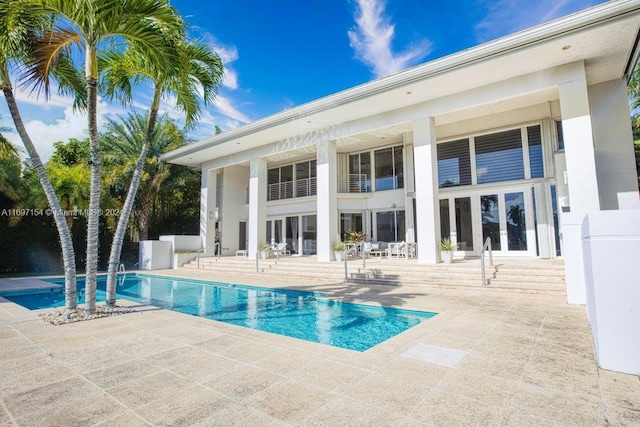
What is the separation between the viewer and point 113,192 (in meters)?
19.1

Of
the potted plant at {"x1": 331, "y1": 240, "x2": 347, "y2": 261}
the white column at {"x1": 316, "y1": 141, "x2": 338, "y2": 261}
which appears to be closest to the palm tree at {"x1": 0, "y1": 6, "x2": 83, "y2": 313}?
the white column at {"x1": 316, "y1": 141, "x2": 338, "y2": 261}

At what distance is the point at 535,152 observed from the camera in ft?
39.4

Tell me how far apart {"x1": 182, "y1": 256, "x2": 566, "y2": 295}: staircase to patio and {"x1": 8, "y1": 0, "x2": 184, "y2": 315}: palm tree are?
23.4ft

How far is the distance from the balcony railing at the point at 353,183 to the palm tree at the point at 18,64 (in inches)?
486

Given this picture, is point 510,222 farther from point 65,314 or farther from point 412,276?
point 65,314

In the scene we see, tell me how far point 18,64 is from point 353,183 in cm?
A: 1326

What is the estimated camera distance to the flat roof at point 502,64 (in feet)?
23.3

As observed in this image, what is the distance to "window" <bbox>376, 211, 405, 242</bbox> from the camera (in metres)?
15.2

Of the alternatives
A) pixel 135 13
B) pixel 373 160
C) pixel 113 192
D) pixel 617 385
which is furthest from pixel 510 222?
pixel 113 192

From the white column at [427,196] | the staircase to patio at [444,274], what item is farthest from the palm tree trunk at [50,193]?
the white column at [427,196]

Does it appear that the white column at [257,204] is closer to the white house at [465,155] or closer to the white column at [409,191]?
the white house at [465,155]

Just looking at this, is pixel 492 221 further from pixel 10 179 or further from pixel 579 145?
pixel 10 179

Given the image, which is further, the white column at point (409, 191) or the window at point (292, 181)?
the window at point (292, 181)

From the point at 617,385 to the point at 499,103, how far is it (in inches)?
363
